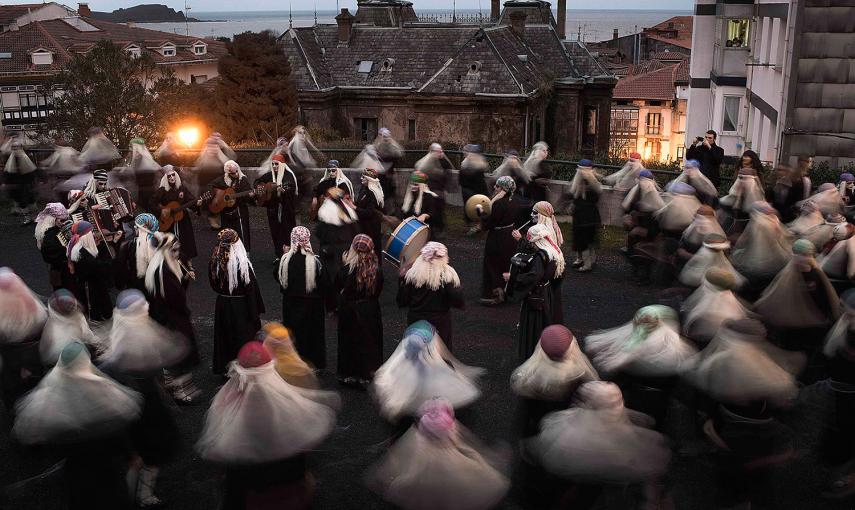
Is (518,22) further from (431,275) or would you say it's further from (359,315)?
(431,275)

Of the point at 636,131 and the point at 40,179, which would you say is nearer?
the point at 40,179

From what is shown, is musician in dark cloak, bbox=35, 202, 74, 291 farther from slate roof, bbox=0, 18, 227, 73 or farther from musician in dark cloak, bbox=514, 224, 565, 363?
slate roof, bbox=0, 18, 227, 73

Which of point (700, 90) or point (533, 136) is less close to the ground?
point (700, 90)

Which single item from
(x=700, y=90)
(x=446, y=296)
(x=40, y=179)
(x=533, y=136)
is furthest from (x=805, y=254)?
(x=533, y=136)

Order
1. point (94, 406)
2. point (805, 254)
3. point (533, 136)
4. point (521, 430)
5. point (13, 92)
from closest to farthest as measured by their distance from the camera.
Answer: point (94, 406)
point (521, 430)
point (805, 254)
point (533, 136)
point (13, 92)

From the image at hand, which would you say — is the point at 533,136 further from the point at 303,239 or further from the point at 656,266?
the point at 303,239

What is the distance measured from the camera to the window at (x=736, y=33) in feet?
77.6

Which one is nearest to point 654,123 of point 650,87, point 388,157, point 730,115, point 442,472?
point 650,87

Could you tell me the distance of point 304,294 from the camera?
364 inches

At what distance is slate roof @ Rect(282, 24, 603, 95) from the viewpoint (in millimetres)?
35188

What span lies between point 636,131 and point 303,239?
6825 cm

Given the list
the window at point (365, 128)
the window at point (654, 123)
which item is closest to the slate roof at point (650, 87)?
the window at point (654, 123)

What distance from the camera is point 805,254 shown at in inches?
331

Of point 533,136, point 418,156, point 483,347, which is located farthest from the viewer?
point 533,136
